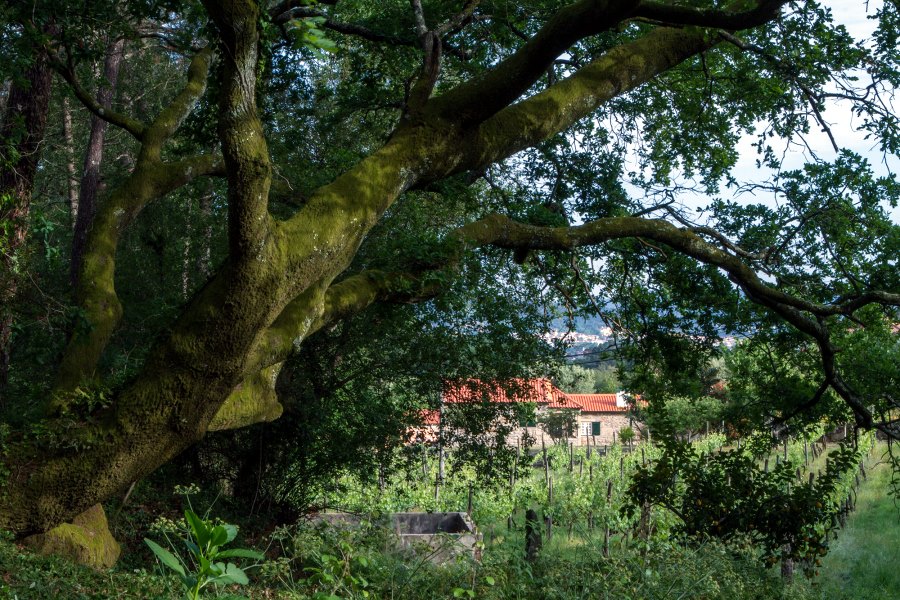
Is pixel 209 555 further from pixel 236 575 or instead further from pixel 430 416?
pixel 430 416

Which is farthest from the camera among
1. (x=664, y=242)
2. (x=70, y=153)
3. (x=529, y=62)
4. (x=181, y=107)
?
(x=70, y=153)

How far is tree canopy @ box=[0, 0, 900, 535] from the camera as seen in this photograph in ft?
16.5

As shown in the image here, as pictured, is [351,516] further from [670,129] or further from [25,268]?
[670,129]

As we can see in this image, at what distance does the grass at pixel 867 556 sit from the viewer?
12.8 meters

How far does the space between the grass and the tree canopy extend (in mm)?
3580

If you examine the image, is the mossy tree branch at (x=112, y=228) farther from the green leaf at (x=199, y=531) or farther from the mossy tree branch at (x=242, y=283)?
the green leaf at (x=199, y=531)

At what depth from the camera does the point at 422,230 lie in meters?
9.83

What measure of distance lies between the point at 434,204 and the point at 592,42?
3964mm

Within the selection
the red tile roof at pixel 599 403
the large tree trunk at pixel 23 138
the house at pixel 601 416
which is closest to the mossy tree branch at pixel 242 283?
the large tree trunk at pixel 23 138

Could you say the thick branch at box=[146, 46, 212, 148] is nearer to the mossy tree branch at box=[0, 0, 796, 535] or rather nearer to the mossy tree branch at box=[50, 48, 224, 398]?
the mossy tree branch at box=[50, 48, 224, 398]

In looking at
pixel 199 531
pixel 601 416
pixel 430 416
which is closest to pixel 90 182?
pixel 430 416

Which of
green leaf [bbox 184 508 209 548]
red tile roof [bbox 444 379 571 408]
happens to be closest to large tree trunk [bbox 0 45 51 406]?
green leaf [bbox 184 508 209 548]

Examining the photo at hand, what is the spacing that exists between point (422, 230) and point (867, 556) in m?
11.6

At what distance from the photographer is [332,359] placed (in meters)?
11.0
